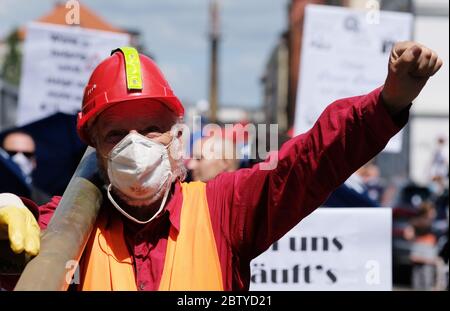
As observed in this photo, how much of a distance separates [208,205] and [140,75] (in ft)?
1.45

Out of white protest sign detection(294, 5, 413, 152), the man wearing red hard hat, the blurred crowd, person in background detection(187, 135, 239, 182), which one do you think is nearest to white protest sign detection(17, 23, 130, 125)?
the blurred crowd

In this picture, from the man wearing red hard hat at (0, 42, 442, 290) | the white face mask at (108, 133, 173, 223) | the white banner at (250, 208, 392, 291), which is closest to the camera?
the man wearing red hard hat at (0, 42, 442, 290)

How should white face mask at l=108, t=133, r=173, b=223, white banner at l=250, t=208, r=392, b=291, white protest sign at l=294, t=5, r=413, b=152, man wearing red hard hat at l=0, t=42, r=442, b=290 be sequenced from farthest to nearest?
white protest sign at l=294, t=5, r=413, b=152 → white banner at l=250, t=208, r=392, b=291 → white face mask at l=108, t=133, r=173, b=223 → man wearing red hard hat at l=0, t=42, r=442, b=290

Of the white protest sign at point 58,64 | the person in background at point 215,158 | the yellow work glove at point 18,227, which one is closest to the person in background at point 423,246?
the white protest sign at point 58,64

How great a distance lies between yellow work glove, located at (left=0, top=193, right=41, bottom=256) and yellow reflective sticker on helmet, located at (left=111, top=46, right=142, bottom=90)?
48cm

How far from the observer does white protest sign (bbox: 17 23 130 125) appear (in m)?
8.88

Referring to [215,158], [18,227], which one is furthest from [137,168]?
[215,158]

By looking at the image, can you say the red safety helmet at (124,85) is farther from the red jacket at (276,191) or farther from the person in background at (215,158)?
the person in background at (215,158)

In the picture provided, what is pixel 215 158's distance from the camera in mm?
5598

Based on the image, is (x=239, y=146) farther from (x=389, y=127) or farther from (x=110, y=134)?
(x=389, y=127)

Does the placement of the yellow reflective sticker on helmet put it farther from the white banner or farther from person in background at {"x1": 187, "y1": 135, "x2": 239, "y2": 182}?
person in background at {"x1": 187, "y1": 135, "x2": 239, "y2": 182}

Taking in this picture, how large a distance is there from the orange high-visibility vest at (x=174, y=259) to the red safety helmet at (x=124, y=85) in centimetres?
Result: 35

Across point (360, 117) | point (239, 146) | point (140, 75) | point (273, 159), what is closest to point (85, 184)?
point (140, 75)

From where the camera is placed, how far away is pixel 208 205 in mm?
2779
